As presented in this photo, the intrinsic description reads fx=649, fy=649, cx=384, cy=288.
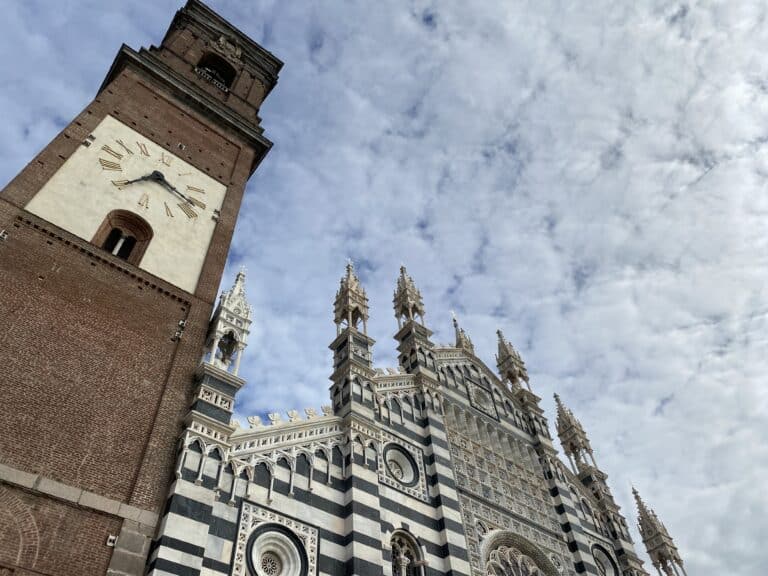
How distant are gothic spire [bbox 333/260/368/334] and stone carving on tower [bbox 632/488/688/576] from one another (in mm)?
16032

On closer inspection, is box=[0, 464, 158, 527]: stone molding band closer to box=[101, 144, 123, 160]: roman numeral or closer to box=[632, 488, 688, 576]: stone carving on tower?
box=[101, 144, 123, 160]: roman numeral

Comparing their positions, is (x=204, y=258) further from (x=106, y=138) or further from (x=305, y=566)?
(x=305, y=566)

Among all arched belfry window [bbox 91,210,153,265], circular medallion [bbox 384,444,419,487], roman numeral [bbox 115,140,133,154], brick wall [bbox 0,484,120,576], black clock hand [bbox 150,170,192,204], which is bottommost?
brick wall [bbox 0,484,120,576]

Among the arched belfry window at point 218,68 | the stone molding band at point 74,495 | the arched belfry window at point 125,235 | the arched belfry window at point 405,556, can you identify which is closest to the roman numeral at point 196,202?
the arched belfry window at point 125,235

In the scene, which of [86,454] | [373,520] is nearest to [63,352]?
[86,454]

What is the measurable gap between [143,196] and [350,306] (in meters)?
8.27

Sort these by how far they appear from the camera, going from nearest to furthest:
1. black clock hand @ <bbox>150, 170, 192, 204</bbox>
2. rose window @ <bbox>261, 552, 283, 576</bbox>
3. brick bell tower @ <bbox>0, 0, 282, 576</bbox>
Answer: brick bell tower @ <bbox>0, 0, 282, 576</bbox>, rose window @ <bbox>261, 552, 283, 576</bbox>, black clock hand @ <bbox>150, 170, 192, 204</bbox>

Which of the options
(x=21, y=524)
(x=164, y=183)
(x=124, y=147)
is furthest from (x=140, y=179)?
(x=21, y=524)

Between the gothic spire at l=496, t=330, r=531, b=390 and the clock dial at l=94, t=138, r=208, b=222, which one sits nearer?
the clock dial at l=94, t=138, r=208, b=222

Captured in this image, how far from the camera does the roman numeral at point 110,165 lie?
22141 millimetres

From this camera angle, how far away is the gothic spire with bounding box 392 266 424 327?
90.6 feet

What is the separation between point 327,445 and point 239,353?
3.74 m

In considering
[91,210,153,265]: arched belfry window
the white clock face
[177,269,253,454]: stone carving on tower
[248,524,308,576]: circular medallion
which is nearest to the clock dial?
the white clock face

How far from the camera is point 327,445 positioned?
19.1 m
